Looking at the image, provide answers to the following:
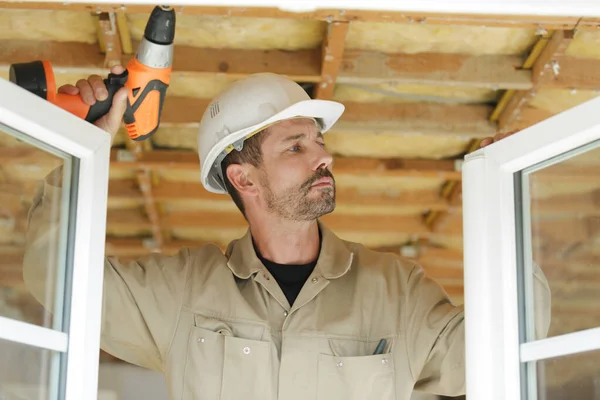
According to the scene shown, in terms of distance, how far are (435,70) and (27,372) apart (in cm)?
221

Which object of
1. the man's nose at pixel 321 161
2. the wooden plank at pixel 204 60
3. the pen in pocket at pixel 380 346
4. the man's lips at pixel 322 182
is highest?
the wooden plank at pixel 204 60

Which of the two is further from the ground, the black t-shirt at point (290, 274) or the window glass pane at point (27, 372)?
the black t-shirt at point (290, 274)

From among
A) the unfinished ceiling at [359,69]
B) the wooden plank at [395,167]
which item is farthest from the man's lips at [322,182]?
the wooden plank at [395,167]

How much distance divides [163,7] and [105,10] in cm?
105

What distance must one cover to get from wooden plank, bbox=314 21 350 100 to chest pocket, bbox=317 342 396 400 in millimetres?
1216

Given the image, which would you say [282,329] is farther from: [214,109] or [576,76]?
[576,76]

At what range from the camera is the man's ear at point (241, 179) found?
9.34ft

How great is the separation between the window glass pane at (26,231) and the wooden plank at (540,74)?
202cm

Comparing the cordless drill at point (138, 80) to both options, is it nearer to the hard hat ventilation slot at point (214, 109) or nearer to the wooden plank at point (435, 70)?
the hard hat ventilation slot at point (214, 109)

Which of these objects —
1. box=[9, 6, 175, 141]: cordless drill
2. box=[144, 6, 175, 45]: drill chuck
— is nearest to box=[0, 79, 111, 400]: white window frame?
box=[9, 6, 175, 141]: cordless drill

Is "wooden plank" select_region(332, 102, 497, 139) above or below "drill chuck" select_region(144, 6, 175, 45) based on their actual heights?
above

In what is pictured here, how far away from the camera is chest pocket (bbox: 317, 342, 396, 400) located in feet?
8.06

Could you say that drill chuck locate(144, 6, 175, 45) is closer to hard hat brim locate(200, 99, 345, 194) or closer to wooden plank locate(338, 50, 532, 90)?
hard hat brim locate(200, 99, 345, 194)

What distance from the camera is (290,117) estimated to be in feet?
8.87
